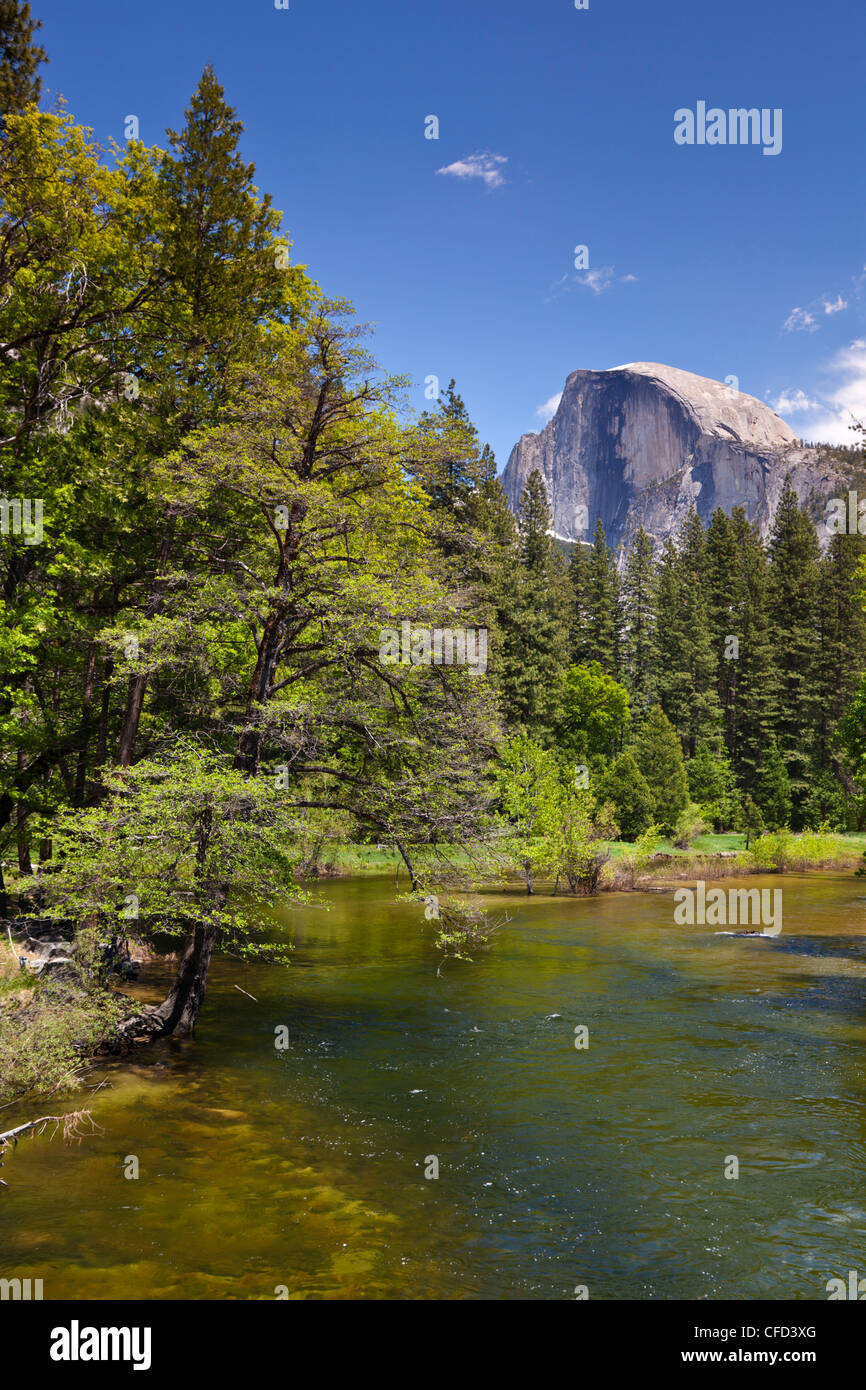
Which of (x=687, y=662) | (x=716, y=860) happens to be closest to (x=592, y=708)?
(x=687, y=662)

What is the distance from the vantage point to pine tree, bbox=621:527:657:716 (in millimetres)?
82812

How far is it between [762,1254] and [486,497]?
2193 inches

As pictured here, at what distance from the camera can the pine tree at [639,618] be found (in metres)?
82.8

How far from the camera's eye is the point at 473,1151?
11375 mm

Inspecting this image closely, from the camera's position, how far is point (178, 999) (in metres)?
15.9

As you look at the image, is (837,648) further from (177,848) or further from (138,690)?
(177,848)

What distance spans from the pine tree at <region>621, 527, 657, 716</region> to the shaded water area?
207 ft

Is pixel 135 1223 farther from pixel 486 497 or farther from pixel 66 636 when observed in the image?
pixel 486 497

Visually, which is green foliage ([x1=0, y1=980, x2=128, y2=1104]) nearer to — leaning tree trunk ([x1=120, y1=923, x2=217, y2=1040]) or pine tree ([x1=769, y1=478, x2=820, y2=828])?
leaning tree trunk ([x1=120, y1=923, x2=217, y2=1040])

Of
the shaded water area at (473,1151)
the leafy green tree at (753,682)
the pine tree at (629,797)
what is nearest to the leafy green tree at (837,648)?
the leafy green tree at (753,682)

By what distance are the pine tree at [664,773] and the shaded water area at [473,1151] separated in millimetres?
36308

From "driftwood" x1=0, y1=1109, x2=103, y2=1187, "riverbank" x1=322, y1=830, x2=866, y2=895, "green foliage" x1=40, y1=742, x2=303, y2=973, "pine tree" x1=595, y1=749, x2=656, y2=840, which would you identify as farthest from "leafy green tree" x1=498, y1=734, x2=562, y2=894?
"driftwood" x1=0, y1=1109, x2=103, y2=1187

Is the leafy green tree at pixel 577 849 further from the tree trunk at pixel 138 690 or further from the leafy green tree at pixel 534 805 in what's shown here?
the tree trunk at pixel 138 690
